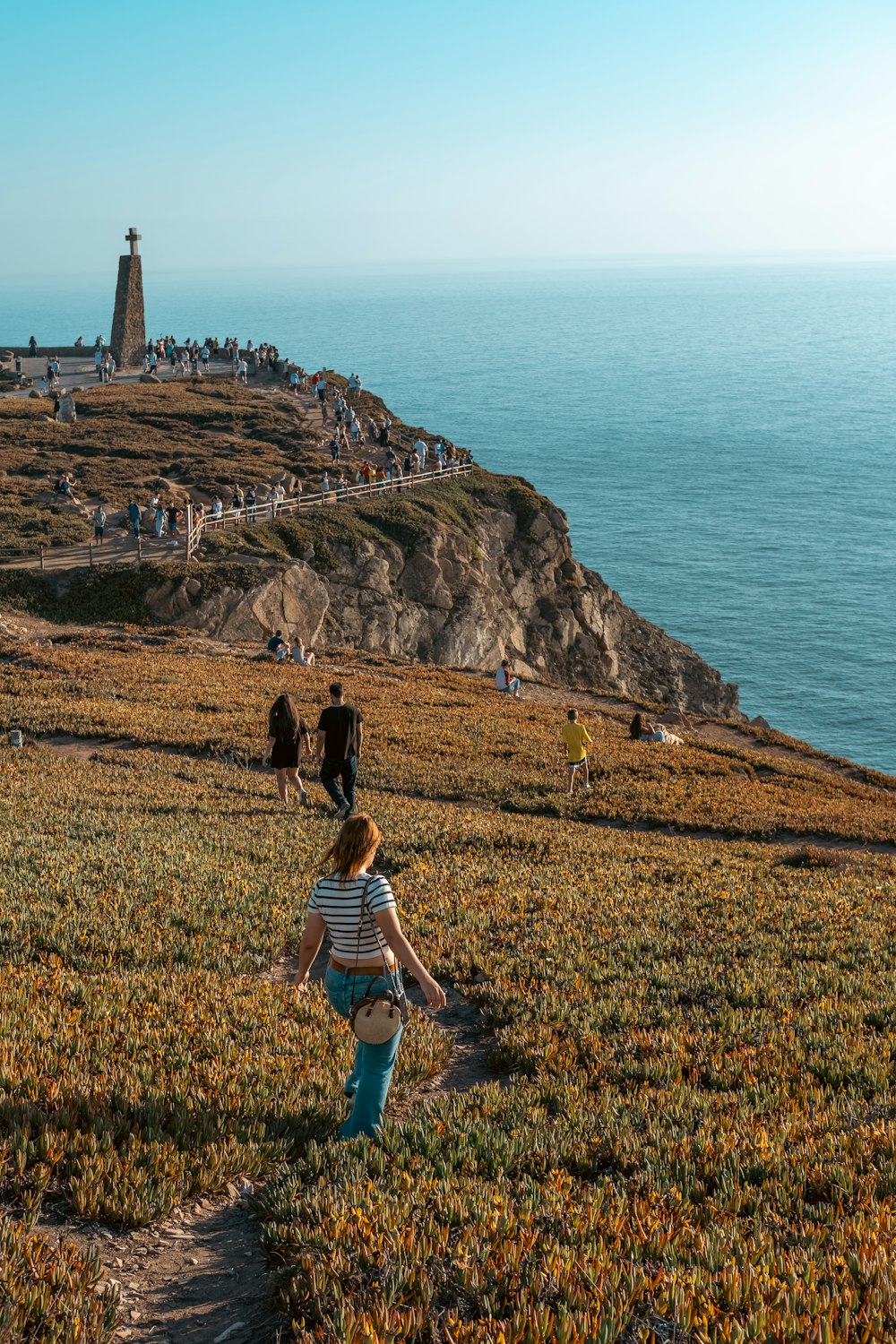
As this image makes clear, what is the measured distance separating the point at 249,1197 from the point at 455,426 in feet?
535

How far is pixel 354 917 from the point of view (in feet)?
21.6

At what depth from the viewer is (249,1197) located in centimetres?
624

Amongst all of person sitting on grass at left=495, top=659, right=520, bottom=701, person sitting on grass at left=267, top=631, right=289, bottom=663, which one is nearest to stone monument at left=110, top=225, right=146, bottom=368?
person sitting on grass at left=267, top=631, right=289, bottom=663

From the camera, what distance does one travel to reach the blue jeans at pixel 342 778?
16438 mm

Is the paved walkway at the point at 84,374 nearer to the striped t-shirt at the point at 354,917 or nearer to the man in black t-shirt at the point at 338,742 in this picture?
the man in black t-shirt at the point at 338,742

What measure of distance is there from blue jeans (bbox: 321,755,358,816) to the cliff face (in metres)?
24.7

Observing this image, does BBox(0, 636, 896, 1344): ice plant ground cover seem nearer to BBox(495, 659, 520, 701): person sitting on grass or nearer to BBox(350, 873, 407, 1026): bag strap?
BBox(350, 873, 407, 1026): bag strap

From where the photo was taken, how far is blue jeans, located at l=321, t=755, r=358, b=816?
53.9ft

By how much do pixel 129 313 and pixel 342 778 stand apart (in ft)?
248

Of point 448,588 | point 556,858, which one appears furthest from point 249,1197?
point 448,588

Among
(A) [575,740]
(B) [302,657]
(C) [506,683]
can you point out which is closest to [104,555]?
(B) [302,657]

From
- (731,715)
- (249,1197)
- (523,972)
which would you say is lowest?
(731,715)

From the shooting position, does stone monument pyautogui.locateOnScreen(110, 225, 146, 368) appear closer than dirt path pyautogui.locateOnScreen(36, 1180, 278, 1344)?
No

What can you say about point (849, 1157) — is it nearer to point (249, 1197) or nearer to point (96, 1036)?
point (249, 1197)
